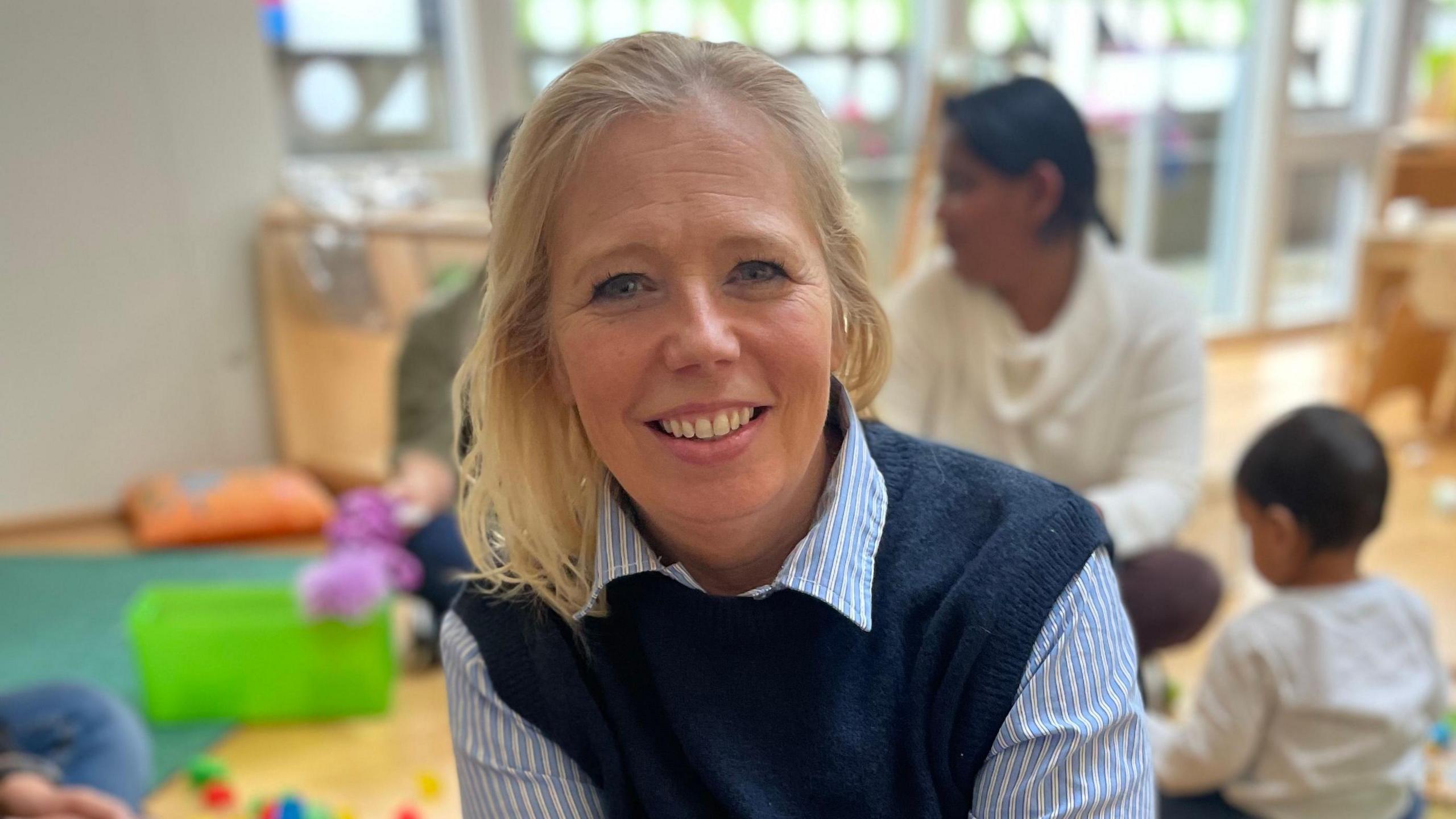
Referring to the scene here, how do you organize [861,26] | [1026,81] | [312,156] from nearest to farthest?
[1026,81], [312,156], [861,26]

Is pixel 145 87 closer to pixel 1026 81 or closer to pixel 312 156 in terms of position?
pixel 312 156

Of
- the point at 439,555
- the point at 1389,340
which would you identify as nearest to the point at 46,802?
the point at 439,555

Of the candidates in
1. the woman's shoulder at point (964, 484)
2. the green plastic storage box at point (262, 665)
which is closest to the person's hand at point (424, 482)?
the green plastic storage box at point (262, 665)

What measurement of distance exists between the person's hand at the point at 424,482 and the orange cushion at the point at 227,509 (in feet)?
3.17

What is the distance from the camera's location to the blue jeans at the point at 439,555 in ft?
7.89

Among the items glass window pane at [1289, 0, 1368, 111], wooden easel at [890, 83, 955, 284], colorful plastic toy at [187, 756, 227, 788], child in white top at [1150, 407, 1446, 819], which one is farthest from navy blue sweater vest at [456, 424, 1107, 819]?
glass window pane at [1289, 0, 1368, 111]

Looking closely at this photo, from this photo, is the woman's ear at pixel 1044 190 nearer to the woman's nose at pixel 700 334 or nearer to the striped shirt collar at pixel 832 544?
the striped shirt collar at pixel 832 544

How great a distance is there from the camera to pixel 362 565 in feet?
7.09

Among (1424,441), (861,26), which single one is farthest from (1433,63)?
(861,26)

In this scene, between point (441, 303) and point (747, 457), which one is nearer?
point (747, 457)

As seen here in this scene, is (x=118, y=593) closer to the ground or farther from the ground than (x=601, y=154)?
closer to the ground

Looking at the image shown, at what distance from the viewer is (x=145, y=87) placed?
3400mm

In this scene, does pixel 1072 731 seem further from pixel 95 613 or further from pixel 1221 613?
pixel 95 613

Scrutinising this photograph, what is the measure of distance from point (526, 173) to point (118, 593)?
2.60m
